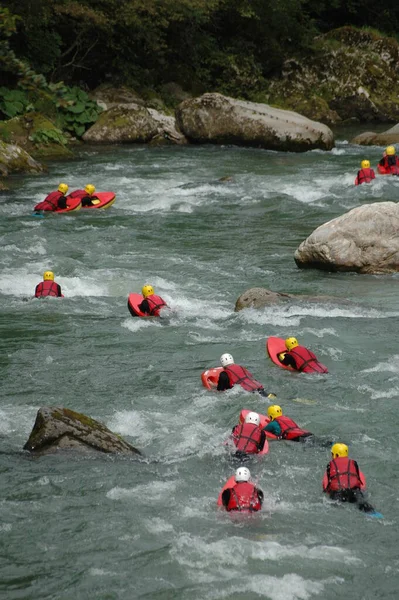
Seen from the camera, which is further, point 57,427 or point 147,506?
point 57,427

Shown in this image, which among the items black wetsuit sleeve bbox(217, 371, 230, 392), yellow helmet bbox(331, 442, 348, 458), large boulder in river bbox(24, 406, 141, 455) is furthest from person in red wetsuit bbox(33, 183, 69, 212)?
yellow helmet bbox(331, 442, 348, 458)

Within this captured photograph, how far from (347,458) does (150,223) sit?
10.8m

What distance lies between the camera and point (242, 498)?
7.52m

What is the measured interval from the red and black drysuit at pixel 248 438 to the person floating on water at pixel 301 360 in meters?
1.99

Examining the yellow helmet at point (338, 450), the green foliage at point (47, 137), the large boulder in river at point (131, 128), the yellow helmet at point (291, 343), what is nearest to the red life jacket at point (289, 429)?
the yellow helmet at point (338, 450)

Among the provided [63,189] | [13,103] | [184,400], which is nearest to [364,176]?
[63,189]

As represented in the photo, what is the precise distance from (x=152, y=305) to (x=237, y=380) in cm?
282

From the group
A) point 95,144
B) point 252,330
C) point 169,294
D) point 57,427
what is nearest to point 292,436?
point 57,427

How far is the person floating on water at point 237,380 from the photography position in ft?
33.0

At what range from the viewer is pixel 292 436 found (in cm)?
898

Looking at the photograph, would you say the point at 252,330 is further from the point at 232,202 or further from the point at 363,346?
Answer: the point at 232,202

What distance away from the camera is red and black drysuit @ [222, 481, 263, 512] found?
749 cm

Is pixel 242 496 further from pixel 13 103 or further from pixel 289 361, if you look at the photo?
pixel 13 103

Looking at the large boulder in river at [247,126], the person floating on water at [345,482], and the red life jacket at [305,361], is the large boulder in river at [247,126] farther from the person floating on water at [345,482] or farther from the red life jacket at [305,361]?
the person floating on water at [345,482]
